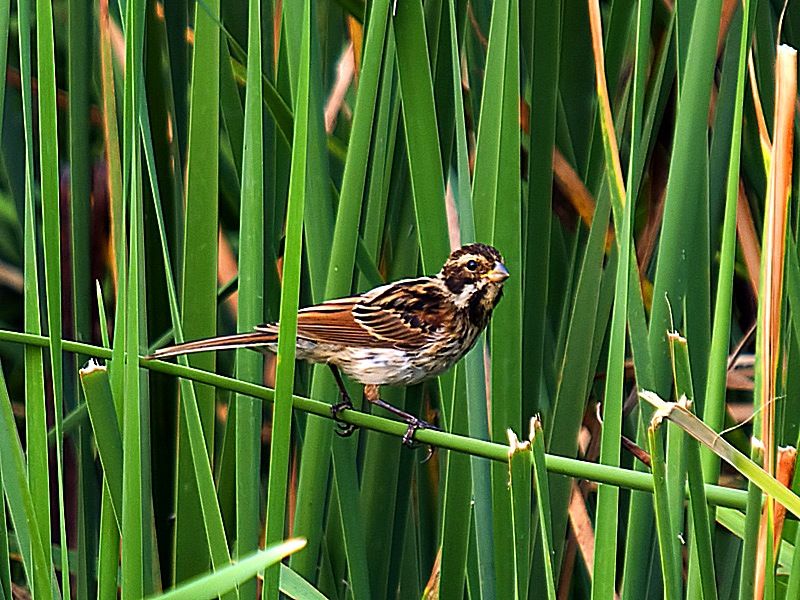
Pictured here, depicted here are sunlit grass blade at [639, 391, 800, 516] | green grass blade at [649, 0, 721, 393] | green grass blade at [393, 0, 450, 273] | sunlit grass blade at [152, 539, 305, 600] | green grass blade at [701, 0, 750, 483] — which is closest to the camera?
sunlit grass blade at [152, 539, 305, 600]

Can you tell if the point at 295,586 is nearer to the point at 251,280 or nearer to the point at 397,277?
the point at 251,280

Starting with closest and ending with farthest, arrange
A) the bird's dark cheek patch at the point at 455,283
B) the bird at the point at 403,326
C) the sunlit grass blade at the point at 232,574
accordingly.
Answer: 1. the sunlit grass blade at the point at 232,574
2. the bird at the point at 403,326
3. the bird's dark cheek patch at the point at 455,283

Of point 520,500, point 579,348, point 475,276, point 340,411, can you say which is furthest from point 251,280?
point 475,276

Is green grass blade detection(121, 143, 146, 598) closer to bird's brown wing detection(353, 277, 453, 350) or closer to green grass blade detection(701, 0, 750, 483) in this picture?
green grass blade detection(701, 0, 750, 483)

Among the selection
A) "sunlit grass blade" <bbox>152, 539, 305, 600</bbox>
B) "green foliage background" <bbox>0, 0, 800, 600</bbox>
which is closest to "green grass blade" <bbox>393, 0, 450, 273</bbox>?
"green foliage background" <bbox>0, 0, 800, 600</bbox>

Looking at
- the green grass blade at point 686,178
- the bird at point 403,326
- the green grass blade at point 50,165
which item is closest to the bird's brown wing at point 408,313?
the bird at point 403,326

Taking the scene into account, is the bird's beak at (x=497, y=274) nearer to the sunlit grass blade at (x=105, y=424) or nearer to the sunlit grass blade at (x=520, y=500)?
the sunlit grass blade at (x=520, y=500)

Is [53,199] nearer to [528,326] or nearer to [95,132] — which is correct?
[528,326]
